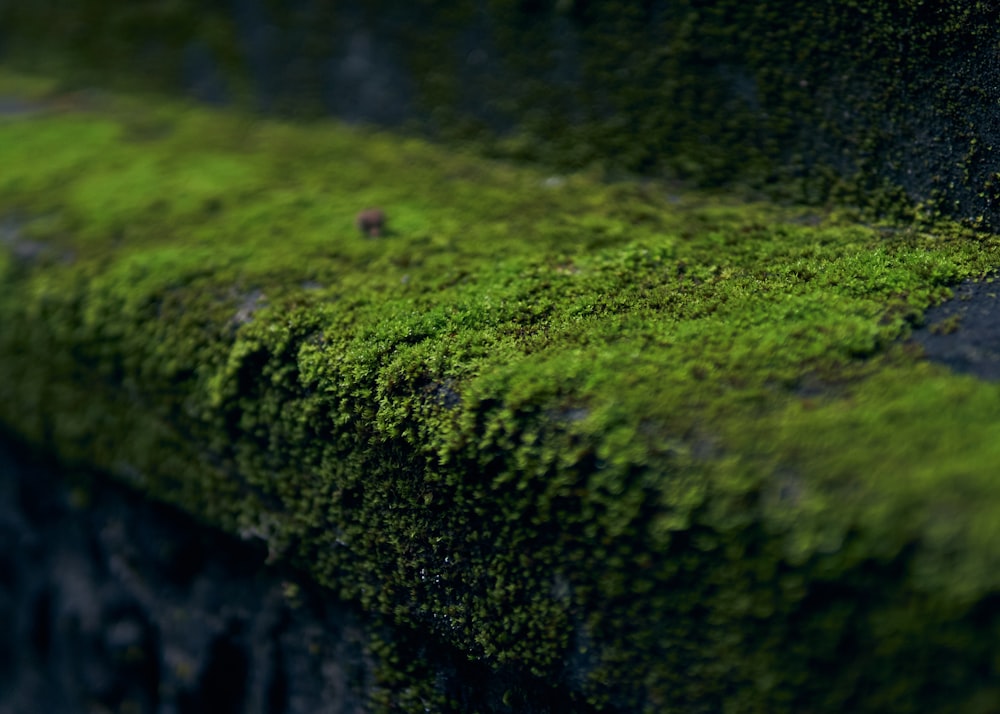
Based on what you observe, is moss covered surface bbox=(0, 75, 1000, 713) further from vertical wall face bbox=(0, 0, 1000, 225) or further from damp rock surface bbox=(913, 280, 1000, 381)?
vertical wall face bbox=(0, 0, 1000, 225)

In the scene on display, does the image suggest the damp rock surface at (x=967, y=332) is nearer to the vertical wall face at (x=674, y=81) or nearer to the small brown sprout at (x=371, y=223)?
the vertical wall face at (x=674, y=81)

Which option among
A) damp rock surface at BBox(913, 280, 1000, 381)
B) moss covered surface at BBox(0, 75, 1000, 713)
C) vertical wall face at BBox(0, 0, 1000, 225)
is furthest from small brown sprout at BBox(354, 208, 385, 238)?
damp rock surface at BBox(913, 280, 1000, 381)

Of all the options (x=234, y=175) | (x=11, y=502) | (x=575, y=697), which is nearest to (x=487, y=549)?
(x=575, y=697)

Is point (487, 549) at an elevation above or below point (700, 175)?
below

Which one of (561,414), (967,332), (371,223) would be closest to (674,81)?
(371,223)

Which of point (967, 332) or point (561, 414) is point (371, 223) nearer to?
point (561, 414)

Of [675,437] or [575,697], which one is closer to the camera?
[675,437]

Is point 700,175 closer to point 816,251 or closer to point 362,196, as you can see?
point 816,251
